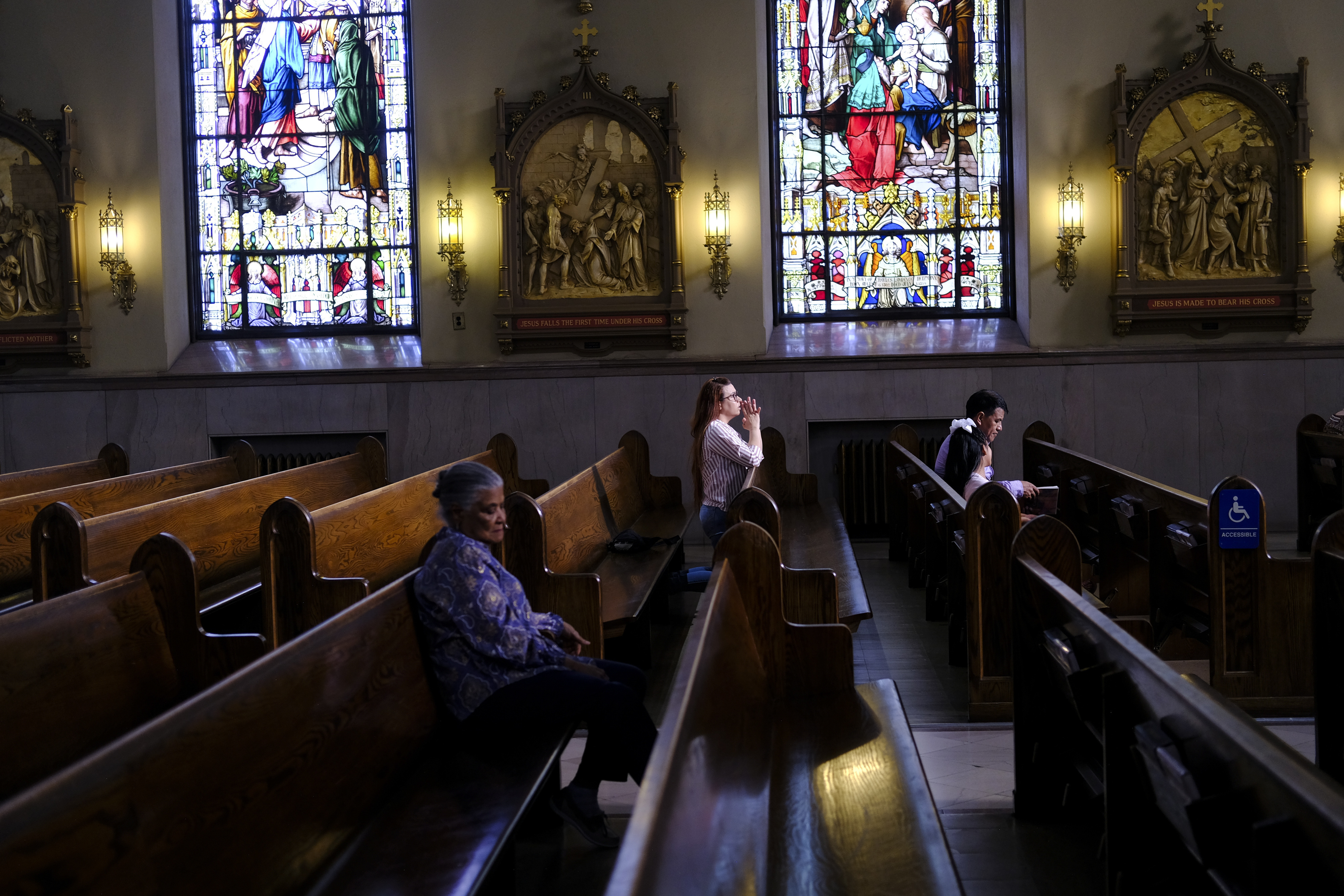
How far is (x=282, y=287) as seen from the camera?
29.7 ft

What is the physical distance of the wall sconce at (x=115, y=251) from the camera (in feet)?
27.7

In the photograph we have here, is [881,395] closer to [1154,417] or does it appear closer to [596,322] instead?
[1154,417]

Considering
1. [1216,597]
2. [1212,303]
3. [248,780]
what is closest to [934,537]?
[1216,597]

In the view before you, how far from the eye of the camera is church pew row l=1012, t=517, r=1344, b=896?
1396 mm

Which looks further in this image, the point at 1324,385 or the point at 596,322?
the point at 596,322

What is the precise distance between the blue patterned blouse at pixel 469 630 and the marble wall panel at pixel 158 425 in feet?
21.1

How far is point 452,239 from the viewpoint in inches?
324

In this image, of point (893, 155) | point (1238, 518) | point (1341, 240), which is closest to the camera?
point (1238, 518)

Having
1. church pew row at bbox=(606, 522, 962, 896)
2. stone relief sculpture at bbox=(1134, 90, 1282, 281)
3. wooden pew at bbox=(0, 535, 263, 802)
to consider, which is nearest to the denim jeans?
church pew row at bbox=(606, 522, 962, 896)

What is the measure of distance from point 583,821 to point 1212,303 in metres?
7.00

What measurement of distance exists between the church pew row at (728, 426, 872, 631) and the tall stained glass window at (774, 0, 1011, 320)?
79.1 inches

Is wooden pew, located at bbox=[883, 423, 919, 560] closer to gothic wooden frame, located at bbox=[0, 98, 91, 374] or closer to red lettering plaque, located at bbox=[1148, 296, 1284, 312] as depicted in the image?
red lettering plaque, located at bbox=[1148, 296, 1284, 312]

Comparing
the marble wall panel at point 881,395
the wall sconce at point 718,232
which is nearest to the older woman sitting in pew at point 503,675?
the wall sconce at point 718,232

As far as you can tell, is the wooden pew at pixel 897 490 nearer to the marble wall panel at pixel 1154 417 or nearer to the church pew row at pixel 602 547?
the church pew row at pixel 602 547
